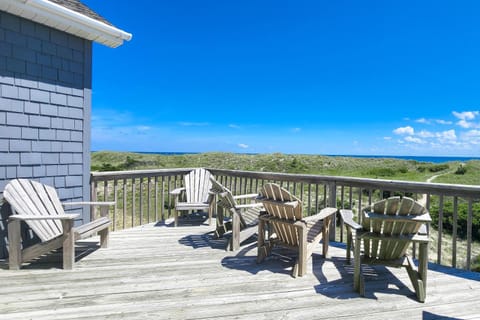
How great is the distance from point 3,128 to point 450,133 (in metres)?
37.6

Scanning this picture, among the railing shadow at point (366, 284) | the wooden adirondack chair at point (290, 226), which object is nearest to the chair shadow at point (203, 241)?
the wooden adirondack chair at point (290, 226)

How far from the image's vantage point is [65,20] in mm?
3436

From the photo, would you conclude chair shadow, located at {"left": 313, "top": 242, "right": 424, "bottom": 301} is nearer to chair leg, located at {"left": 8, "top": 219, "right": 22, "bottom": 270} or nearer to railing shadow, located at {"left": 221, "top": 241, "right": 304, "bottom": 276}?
railing shadow, located at {"left": 221, "top": 241, "right": 304, "bottom": 276}

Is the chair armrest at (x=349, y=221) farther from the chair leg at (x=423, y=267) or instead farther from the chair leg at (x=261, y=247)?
the chair leg at (x=261, y=247)

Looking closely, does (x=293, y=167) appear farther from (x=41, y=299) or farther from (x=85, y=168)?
(x=41, y=299)

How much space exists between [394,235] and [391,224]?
0.11 m

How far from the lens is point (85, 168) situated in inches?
157

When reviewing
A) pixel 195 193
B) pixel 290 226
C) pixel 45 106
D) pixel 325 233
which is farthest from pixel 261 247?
pixel 45 106

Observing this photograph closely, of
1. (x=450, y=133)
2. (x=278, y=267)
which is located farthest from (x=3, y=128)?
(x=450, y=133)

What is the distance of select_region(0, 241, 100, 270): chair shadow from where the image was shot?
286 cm

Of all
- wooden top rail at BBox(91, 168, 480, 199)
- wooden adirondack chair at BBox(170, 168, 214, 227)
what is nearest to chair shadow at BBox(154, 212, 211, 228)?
wooden adirondack chair at BBox(170, 168, 214, 227)

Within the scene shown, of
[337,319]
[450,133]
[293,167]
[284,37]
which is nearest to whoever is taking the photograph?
[337,319]

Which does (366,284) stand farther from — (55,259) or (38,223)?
(38,223)

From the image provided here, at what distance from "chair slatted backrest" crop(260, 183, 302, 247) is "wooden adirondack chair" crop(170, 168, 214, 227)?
191cm
